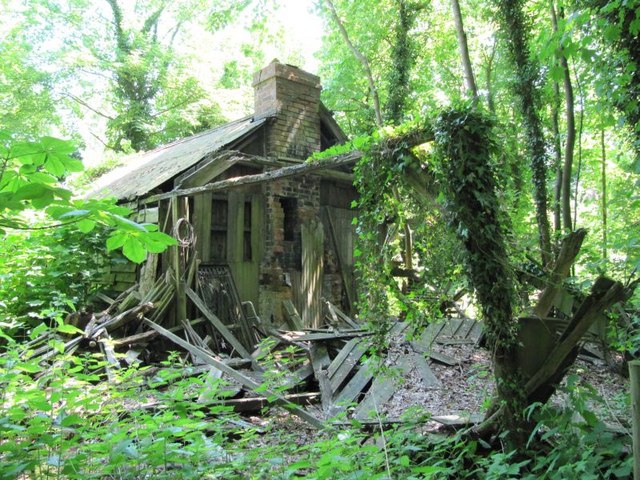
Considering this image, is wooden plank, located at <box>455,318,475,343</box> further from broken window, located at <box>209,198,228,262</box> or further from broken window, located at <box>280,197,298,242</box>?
broken window, located at <box>209,198,228,262</box>

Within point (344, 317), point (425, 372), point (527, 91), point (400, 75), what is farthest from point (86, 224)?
point (400, 75)

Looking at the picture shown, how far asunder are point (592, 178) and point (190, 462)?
19989mm

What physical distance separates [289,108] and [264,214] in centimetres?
255

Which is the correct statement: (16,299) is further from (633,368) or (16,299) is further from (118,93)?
(118,93)

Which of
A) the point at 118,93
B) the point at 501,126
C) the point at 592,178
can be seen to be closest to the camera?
the point at 501,126

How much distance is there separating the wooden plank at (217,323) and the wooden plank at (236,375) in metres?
0.94

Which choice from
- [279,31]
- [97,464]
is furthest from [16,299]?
[279,31]

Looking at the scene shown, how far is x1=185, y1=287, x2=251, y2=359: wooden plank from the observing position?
8.56m

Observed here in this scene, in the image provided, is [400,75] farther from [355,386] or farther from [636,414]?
[636,414]

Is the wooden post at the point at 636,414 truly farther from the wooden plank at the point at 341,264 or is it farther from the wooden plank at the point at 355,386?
the wooden plank at the point at 341,264

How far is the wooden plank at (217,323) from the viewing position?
8.56 metres

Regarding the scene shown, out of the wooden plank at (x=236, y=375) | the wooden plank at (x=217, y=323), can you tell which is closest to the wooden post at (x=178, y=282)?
the wooden plank at (x=217, y=323)

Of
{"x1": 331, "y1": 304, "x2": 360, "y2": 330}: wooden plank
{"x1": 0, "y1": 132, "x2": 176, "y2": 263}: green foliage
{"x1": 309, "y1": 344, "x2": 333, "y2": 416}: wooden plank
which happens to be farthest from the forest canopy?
{"x1": 331, "y1": 304, "x2": 360, "y2": 330}: wooden plank

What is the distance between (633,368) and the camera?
2439 mm
